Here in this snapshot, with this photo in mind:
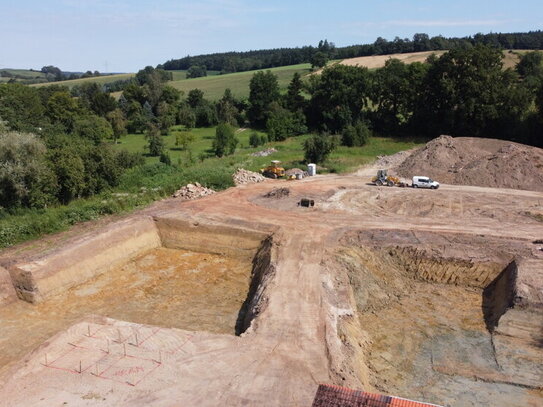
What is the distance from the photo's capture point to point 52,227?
28.2m

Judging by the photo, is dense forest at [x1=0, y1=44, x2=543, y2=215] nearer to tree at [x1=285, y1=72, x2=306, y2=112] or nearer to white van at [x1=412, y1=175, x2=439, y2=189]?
tree at [x1=285, y1=72, x2=306, y2=112]

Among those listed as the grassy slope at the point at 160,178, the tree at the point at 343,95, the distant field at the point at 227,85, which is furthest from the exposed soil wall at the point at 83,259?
the distant field at the point at 227,85

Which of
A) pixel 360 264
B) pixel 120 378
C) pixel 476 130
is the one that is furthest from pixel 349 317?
pixel 476 130

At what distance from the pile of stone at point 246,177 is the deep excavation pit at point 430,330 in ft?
55.3

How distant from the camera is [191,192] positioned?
35094mm

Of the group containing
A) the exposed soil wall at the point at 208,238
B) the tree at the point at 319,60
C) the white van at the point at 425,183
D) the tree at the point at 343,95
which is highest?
the tree at the point at 319,60

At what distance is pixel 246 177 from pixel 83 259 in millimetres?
18319

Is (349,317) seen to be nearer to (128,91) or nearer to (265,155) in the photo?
(265,155)

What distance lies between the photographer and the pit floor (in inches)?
785

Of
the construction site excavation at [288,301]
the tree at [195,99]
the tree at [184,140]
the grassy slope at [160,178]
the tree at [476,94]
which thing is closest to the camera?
the construction site excavation at [288,301]

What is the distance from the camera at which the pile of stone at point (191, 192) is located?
34.9 m

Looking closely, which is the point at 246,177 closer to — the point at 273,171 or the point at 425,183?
the point at 273,171

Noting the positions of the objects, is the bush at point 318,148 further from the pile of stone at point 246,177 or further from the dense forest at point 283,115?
the pile of stone at point 246,177

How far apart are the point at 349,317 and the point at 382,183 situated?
2010 centimetres
